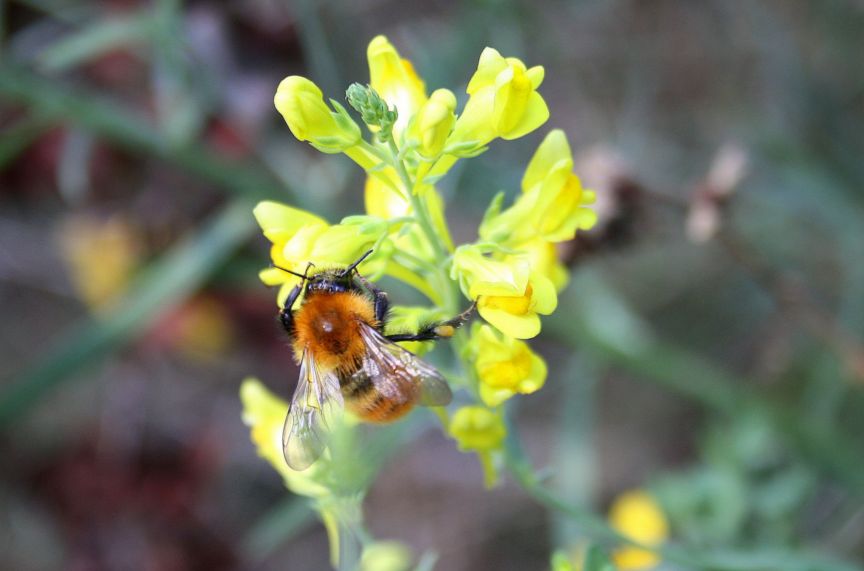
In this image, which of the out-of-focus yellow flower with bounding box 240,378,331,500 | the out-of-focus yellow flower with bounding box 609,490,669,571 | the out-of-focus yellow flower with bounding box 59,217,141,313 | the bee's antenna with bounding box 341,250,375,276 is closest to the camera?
the bee's antenna with bounding box 341,250,375,276

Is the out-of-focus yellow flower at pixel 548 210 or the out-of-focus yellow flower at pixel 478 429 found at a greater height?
the out-of-focus yellow flower at pixel 548 210

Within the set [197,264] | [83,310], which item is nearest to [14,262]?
[83,310]

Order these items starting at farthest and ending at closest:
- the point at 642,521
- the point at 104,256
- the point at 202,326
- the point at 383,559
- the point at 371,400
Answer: the point at 202,326 < the point at 104,256 < the point at 642,521 < the point at 383,559 < the point at 371,400

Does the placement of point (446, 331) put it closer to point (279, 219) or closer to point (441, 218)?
point (441, 218)

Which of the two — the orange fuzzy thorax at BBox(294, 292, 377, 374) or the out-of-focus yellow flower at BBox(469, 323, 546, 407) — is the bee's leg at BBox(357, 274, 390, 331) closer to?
the orange fuzzy thorax at BBox(294, 292, 377, 374)

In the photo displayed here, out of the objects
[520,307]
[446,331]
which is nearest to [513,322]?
[520,307]

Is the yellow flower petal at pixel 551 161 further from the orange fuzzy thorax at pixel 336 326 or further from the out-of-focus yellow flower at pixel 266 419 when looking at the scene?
the out-of-focus yellow flower at pixel 266 419

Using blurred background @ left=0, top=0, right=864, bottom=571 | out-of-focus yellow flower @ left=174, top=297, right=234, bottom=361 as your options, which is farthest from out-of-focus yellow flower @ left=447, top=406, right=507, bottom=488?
out-of-focus yellow flower @ left=174, top=297, right=234, bottom=361

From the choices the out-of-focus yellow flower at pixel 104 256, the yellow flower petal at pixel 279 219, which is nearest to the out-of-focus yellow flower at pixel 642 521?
the yellow flower petal at pixel 279 219
